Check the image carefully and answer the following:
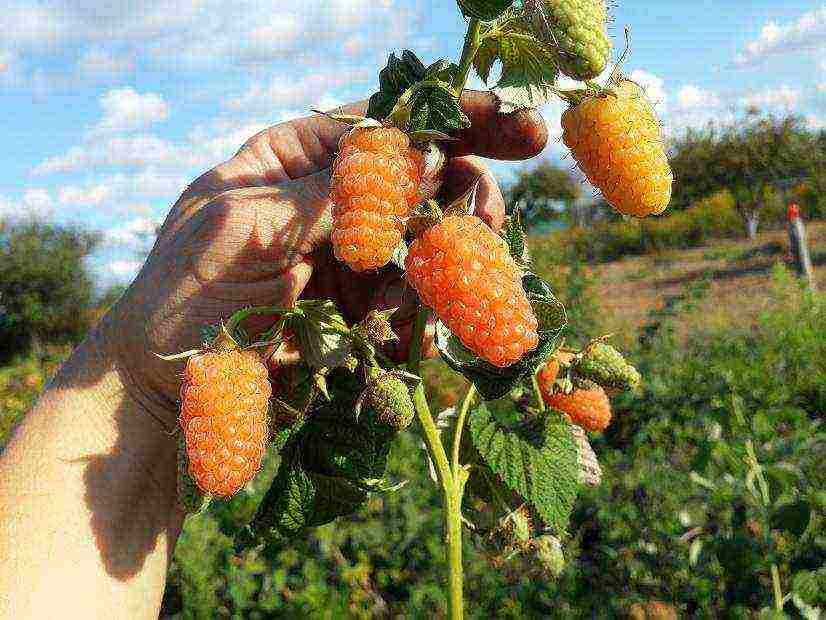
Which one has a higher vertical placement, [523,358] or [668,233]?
[523,358]

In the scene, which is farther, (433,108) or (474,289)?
(433,108)

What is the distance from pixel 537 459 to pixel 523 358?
1.29 feet

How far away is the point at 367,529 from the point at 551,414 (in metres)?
2.96

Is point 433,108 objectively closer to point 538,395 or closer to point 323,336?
point 323,336

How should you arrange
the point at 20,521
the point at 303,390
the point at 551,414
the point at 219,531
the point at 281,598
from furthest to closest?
the point at 219,531 < the point at 281,598 < the point at 20,521 < the point at 551,414 < the point at 303,390

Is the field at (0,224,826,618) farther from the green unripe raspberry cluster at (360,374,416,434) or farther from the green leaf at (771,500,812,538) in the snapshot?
the green unripe raspberry cluster at (360,374,416,434)

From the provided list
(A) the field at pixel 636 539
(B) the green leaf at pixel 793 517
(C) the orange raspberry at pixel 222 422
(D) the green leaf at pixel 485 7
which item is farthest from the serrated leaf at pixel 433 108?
(B) the green leaf at pixel 793 517

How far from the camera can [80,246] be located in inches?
1014

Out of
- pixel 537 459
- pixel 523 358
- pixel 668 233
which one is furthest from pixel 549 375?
pixel 668 233

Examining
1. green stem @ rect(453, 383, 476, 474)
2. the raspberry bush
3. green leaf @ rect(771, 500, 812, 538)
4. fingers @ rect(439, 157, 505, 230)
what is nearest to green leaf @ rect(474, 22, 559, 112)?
the raspberry bush

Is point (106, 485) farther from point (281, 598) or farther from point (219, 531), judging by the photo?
point (219, 531)

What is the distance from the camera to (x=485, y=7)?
3.21ft

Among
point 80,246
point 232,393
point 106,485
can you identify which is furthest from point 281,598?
point 80,246

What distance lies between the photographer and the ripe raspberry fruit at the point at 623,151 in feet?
3.43
